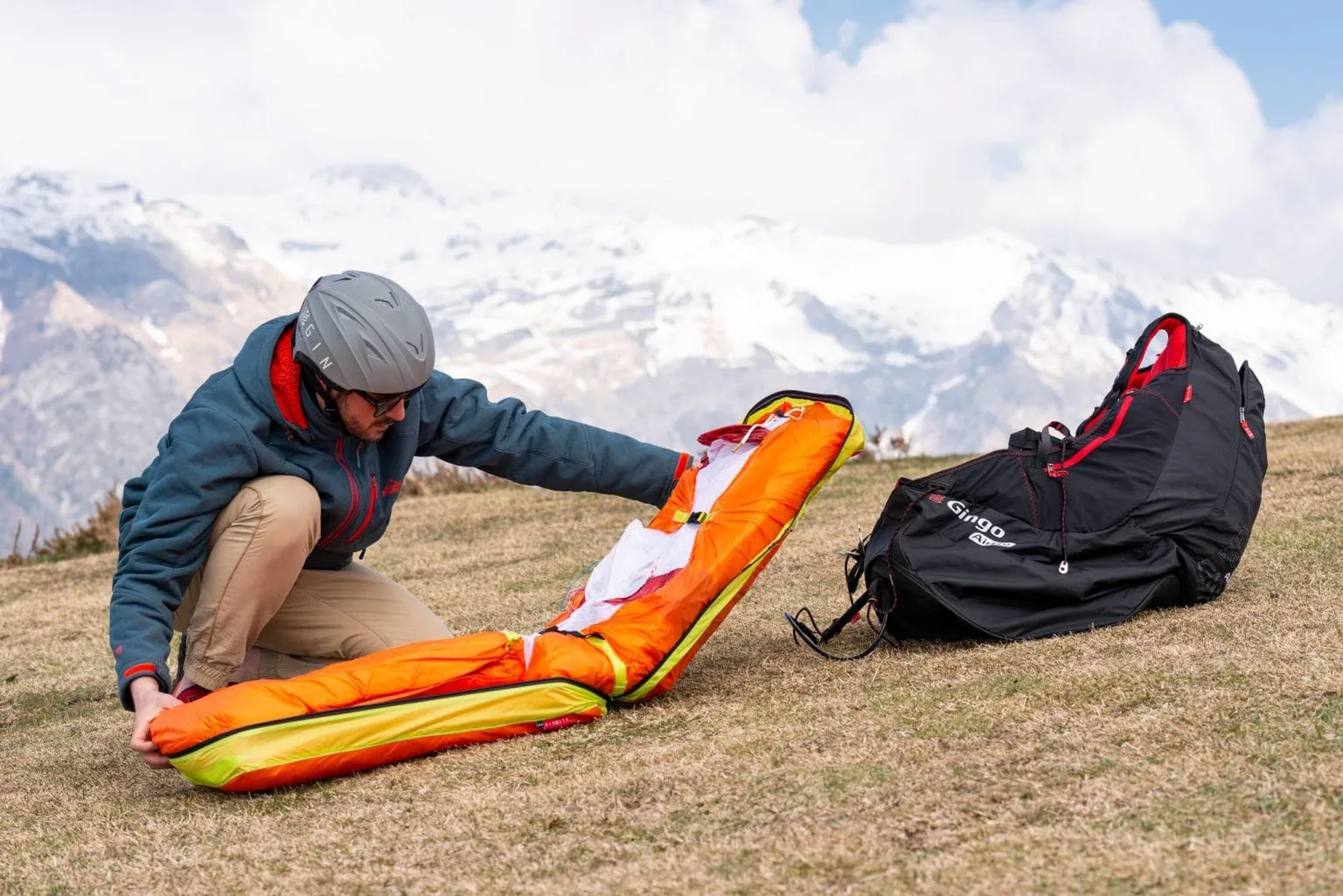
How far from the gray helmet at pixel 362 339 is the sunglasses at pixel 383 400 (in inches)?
1.6

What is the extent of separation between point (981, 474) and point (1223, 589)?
92cm

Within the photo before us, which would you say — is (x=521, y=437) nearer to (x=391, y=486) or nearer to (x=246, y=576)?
(x=391, y=486)

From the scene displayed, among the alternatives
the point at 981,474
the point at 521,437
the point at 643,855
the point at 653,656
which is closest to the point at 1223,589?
the point at 981,474

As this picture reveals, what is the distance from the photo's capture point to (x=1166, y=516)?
4387mm

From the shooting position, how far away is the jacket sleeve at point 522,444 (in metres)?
4.23

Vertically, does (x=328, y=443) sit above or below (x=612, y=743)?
above

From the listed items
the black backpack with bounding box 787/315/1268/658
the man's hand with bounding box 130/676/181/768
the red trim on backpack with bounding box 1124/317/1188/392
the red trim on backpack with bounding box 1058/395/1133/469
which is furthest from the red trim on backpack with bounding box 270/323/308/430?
the red trim on backpack with bounding box 1124/317/1188/392

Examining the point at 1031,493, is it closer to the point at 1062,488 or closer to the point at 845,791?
the point at 1062,488

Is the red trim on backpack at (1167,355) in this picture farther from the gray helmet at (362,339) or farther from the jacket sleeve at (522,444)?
the gray helmet at (362,339)

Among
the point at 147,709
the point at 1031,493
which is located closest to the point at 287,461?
the point at 147,709

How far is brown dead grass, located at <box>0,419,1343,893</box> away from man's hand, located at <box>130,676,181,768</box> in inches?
5.9

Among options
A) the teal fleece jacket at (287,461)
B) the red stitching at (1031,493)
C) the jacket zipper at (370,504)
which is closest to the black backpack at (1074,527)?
the red stitching at (1031,493)

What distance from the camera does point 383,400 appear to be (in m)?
3.76

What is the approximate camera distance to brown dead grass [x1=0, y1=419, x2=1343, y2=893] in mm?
2490
